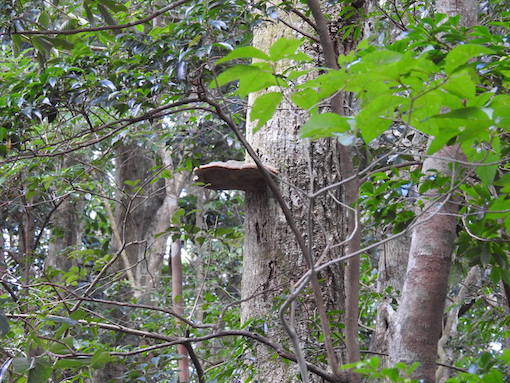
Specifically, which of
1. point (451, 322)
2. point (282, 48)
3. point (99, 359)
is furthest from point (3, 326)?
point (451, 322)

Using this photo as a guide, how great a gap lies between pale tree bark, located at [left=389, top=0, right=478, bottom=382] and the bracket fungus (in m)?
0.89

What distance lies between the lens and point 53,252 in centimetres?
633

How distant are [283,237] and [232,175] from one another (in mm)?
302

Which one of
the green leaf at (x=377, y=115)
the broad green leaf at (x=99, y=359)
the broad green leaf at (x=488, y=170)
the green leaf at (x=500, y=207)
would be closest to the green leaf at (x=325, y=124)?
the green leaf at (x=377, y=115)

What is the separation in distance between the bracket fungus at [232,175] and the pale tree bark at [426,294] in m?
0.89

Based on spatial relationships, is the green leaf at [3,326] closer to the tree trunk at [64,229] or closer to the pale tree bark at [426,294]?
the pale tree bark at [426,294]

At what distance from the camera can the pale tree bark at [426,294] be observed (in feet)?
4.59

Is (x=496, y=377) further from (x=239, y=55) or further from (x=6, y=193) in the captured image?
(x=6, y=193)

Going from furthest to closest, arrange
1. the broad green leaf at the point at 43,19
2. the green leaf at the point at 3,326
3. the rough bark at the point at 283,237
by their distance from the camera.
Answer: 1. the broad green leaf at the point at 43,19
2. the rough bark at the point at 283,237
3. the green leaf at the point at 3,326

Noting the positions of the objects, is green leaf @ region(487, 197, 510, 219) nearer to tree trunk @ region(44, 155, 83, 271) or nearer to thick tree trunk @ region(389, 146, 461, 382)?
thick tree trunk @ region(389, 146, 461, 382)

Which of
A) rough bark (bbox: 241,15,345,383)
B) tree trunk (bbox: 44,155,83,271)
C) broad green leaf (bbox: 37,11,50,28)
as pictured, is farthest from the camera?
tree trunk (bbox: 44,155,83,271)

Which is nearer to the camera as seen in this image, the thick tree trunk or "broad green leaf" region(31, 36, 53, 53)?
the thick tree trunk

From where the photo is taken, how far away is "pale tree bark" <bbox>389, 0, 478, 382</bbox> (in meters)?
1.40

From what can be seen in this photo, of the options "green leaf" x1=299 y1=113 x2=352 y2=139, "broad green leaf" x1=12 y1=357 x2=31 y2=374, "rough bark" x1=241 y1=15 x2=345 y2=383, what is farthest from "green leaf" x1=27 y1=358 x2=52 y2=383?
"green leaf" x1=299 y1=113 x2=352 y2=139
